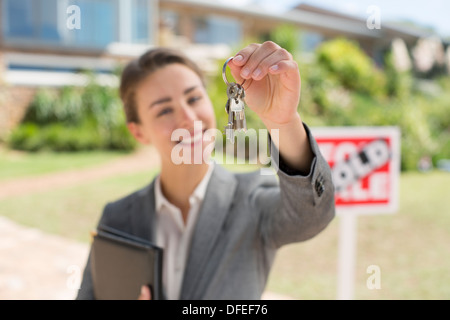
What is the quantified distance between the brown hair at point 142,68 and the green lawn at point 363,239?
2.77 m

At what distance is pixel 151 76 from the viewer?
125 cm

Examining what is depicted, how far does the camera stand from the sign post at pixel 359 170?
270 cm

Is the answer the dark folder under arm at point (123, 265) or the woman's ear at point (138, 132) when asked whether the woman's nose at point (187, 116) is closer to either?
the woman's ear at point (138, 132)

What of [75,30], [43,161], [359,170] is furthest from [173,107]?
[75,30]

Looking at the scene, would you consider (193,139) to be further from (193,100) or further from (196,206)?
(196,206)

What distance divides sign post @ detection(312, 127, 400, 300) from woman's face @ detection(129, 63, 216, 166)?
1.60 meters

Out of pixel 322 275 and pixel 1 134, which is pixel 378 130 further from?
pixel 1 134

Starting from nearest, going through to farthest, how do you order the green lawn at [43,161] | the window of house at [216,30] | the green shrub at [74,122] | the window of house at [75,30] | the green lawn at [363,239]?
the green lawn at [363,239]
the green lawn at [43,161]
the green shrub at [74,122]
the window of house at [75,30]
the window of house at [216,30]

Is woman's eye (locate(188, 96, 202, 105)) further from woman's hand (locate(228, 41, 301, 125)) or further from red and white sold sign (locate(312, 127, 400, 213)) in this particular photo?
red and white sold sign (locate(312, 127, 400, 213))

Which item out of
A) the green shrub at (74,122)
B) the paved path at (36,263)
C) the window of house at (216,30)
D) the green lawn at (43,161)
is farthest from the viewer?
the window of house at (216,30)

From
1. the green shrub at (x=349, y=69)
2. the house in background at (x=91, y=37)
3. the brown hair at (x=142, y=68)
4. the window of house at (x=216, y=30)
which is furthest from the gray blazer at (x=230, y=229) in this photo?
the window of house at (x=216, y=30)

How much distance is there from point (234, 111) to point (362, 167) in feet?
7.37

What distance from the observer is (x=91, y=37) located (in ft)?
48.2
